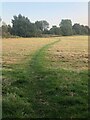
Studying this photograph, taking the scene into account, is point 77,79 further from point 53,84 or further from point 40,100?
point 40,100

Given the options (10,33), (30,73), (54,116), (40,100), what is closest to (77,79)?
(30,73)

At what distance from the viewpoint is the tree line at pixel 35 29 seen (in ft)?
494

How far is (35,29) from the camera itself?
160m

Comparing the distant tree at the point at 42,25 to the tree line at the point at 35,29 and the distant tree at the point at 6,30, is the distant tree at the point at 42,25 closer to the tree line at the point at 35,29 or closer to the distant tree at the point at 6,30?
the tree line at the point at 35,29

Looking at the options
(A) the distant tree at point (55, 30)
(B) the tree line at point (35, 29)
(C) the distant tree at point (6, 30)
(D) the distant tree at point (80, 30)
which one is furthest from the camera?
(D) the distant tree at point (80, 30)

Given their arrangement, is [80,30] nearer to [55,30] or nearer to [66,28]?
[66,28]

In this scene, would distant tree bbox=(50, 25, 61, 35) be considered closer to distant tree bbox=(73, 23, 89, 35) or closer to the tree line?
the tree line

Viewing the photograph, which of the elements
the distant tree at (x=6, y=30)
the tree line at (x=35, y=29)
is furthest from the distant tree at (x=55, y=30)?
the distant tree at (x=6, y=30)

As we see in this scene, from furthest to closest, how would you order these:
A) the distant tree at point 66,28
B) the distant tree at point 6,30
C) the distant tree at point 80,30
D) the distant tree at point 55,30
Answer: the distant tree at point 80,30 < the distant tree at point 66,28 < the distant tree at point 55,30 < the distant tree at point 6,30

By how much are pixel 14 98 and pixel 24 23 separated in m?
143

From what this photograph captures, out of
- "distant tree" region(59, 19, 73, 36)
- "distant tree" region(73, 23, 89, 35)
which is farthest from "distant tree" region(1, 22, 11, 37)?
"distant tree" region(73, 23, 89, 35)

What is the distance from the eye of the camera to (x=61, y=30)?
176 m

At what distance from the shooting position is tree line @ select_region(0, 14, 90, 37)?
151 meters

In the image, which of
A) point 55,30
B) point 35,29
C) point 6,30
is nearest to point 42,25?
point 55,30
